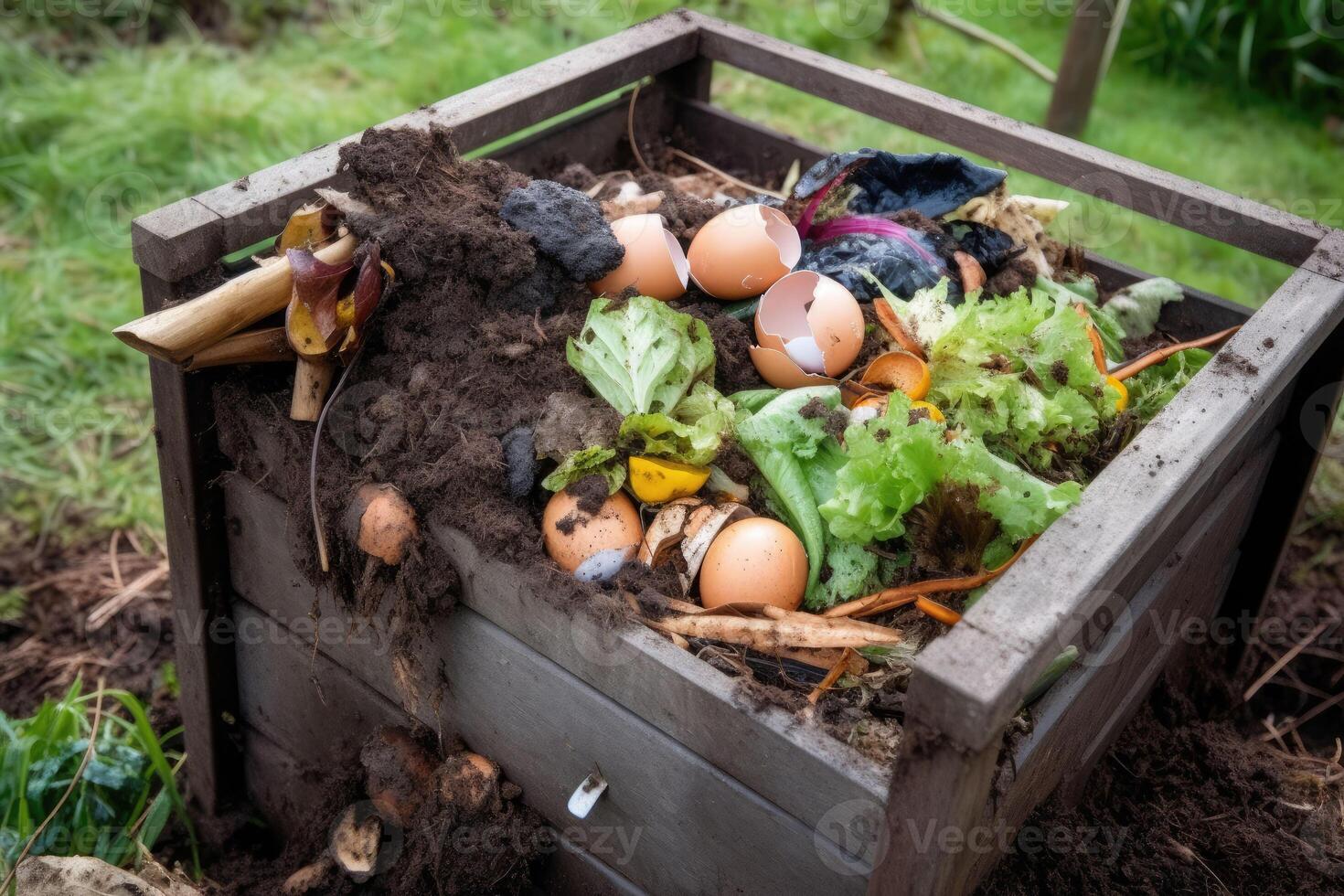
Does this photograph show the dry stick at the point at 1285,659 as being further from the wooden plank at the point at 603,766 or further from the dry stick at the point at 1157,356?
the wooden plank at the point at 603,766

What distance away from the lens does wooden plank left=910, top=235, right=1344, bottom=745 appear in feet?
5.15

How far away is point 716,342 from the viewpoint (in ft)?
8.23

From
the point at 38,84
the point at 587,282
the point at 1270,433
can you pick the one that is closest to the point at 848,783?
the point at 587,282

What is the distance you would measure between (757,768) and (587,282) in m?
1.12

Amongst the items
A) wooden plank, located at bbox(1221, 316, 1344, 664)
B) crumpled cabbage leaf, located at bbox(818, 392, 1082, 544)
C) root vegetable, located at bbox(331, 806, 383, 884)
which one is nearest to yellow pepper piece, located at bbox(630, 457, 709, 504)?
crumpled cabbage leaf, located at bbox(818, 392, 1082, 544)

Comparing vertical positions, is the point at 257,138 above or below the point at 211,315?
below

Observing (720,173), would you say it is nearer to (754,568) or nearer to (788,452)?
(788,452)

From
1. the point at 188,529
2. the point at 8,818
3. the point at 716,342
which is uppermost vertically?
the point at 716,342

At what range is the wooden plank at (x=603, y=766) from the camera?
6.35 feet

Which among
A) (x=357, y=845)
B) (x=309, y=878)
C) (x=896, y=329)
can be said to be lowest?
(x=309, y=878)

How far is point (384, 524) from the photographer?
2129 mm

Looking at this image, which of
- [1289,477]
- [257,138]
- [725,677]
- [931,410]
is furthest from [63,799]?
[257,138]

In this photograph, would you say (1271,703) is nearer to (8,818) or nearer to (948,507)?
(948,507)

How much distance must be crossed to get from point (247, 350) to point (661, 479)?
2.69ft
